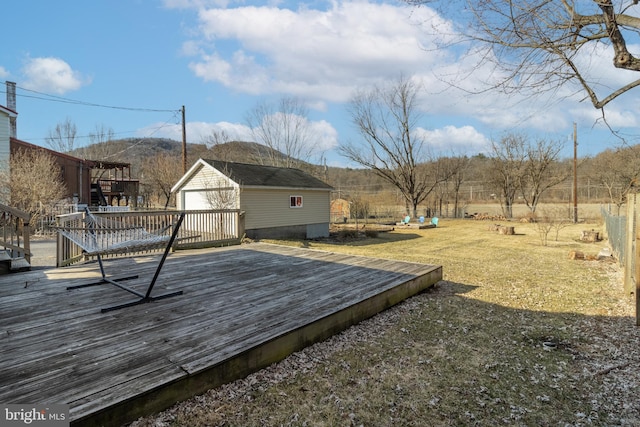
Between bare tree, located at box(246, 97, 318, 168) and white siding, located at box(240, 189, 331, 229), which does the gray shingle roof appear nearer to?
white siding, located at box(240, 189, 331, 229)

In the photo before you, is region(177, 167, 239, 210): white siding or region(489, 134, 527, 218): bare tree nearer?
region(177, 167, 239, 210): white siding

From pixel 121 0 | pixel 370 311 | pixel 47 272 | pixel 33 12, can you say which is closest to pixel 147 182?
pixel 33 12

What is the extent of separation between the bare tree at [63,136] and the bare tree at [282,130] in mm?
20786

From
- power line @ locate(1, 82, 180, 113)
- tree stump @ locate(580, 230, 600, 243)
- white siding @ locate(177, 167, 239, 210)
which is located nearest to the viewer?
tree stump @ locate(580, 230, 600, 243)

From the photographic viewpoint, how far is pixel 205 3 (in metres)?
7.73

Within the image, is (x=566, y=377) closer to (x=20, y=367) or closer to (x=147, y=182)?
(x=20, y=367)

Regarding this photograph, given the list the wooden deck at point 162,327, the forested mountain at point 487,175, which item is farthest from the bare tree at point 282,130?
the wooden deck at point 162,327

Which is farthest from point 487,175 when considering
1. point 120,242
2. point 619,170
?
point 120,242

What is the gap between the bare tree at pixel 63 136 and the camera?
108ft

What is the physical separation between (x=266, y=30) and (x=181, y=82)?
8908 mm

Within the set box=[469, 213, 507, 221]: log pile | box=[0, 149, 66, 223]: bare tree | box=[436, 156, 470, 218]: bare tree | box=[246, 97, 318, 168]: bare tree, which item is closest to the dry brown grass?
box=[0, 149, 66, 223]: bare tree

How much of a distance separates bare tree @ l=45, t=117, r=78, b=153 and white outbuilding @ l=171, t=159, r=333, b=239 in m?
26.9

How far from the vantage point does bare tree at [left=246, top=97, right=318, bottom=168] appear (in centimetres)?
2683

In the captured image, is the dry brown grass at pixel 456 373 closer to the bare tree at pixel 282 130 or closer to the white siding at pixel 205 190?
the white siding at pixel 205 190
